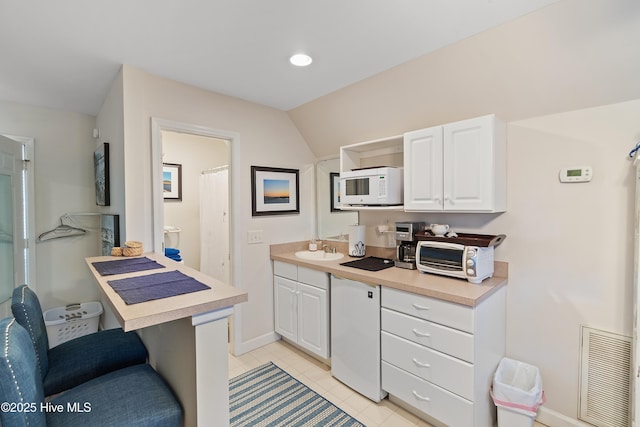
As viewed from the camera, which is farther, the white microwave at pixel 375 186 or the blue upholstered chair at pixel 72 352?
the white microwave at pixel 375 186

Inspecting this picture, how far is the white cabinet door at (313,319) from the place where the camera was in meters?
2.44

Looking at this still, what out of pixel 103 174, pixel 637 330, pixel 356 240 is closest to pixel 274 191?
pixel 356 240

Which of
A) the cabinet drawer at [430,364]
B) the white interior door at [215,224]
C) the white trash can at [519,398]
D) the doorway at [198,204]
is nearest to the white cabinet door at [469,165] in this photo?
the cabinet drawer at [430,364]

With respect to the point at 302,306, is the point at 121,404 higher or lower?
higher

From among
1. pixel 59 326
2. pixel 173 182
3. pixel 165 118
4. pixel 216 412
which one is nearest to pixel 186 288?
pixel 216 412

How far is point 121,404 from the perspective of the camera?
1.08 m

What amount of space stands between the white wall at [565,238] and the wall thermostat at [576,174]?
3cm

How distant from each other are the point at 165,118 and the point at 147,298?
1631mm

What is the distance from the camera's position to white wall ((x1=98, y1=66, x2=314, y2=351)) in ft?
6.88

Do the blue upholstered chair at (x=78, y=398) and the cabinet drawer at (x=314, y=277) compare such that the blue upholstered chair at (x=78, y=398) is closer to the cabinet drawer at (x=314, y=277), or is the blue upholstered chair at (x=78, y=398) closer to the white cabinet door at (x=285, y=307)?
the cabinet drawer at (x=314, y=277)

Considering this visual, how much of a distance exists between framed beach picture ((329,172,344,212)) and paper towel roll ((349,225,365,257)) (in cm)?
39

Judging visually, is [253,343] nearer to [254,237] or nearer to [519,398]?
[254,237]

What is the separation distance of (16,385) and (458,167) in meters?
2.26

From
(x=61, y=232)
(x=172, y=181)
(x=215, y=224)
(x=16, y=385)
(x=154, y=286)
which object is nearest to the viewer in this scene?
(x=16, y=385)
